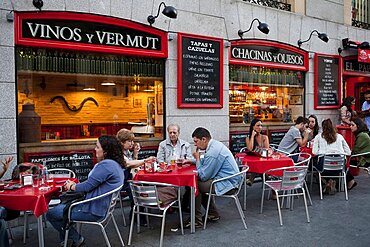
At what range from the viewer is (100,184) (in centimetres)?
460

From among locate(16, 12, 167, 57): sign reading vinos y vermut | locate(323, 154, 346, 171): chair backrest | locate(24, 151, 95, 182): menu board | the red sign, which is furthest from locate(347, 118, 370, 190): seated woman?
locate(24, 151, 95, 182): menu board

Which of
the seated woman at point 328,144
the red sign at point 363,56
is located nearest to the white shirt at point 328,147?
the seated woman at point 328,144

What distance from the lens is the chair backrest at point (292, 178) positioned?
5.87m

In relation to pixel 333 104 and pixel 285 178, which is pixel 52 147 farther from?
pixel 333 104

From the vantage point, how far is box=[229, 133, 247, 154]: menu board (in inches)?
374

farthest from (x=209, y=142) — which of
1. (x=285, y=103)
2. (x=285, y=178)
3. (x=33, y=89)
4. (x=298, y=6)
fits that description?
(x=298, y=6)

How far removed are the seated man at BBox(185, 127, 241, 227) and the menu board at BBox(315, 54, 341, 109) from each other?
6.64m

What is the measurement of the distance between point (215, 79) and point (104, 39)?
9.20 feet

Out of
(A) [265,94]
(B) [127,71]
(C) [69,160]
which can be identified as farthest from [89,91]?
(A) [265,94]

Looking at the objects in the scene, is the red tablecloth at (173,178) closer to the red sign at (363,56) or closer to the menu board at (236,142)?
the menu board at (236,142)

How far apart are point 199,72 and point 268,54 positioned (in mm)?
2586

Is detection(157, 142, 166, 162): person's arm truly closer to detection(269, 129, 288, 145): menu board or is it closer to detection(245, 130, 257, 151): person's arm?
detection(245, 130, 257, 151): person's arm

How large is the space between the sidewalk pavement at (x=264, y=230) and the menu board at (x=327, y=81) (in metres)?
5.12

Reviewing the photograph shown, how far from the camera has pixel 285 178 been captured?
5.88m
